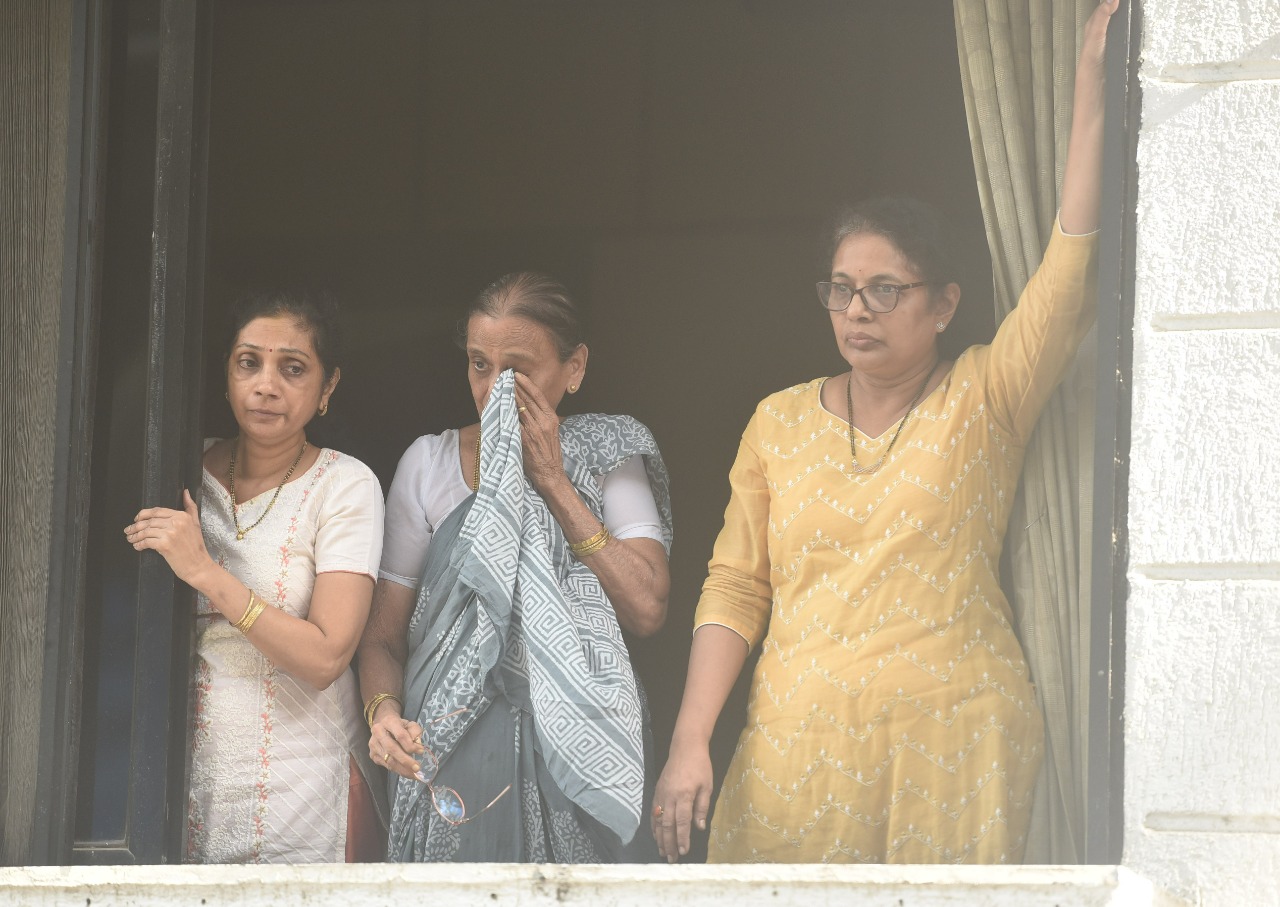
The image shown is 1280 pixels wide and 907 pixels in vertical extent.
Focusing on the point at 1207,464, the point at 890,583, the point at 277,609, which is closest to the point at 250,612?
the point at 277,609

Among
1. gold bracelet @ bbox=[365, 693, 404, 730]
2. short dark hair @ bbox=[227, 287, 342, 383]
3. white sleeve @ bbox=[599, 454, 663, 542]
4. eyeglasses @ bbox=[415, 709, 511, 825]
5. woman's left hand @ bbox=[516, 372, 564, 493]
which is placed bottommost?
eyeglasses @ bbox=[415, 709, 511, 825]

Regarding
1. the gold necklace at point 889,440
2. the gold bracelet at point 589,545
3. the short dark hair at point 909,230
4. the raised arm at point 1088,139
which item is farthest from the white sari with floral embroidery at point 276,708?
the raised arm at point 1088,139

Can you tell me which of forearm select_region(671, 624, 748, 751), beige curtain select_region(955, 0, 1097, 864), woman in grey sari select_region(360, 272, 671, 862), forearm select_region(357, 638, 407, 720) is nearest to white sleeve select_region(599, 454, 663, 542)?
woman in grey sari select_region(360, 272, 671, 862)

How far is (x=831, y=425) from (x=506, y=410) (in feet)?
1.94

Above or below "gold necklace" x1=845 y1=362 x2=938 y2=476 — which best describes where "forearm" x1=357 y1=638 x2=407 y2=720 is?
below

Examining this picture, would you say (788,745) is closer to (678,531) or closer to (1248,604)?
(1248,604)

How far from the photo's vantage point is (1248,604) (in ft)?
7.42

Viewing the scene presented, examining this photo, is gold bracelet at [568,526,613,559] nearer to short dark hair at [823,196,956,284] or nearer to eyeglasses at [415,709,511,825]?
eyeglasses at [415,709,511,825]

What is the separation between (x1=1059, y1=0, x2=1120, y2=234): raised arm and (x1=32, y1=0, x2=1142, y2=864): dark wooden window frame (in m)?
0.05

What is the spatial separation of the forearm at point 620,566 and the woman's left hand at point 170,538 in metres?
0.64

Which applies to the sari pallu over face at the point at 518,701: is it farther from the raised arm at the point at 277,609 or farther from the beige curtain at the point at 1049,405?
the beige curtain at the point at 1049,405

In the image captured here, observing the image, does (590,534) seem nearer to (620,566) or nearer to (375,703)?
(620,566)

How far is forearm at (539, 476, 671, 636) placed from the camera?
2879 millimetres

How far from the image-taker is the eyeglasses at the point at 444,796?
2719 mm
